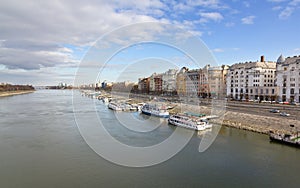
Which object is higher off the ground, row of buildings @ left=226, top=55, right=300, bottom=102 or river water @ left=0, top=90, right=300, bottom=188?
row of buildings @ left=226, top=55, right=300, bottom=102

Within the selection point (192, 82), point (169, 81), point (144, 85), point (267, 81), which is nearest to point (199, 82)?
point (192, 82)

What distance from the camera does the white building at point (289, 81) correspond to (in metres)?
15.2

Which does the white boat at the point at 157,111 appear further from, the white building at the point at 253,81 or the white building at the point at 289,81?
the white building at the point at 289,81

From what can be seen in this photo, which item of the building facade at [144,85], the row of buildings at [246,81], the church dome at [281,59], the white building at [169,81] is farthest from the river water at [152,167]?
the building facade at [144,85]

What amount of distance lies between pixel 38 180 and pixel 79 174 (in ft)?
2.58

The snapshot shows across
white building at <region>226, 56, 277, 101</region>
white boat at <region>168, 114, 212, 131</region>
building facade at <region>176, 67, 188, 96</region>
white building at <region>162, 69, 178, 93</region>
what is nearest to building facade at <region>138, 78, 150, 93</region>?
white building at <region>162, 69, 178, 93</region>

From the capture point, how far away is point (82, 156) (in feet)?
19.8

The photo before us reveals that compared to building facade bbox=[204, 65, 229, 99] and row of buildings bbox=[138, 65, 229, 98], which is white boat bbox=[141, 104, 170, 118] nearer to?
row of buildings bbox=[138, 65, 229, 98]

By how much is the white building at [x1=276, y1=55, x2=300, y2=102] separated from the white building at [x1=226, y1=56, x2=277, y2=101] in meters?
0.80

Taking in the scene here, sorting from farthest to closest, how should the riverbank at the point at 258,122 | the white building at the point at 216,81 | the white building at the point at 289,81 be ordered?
1. the white building at the point at 216,81
2. the white building at the point at 289,81
3. the riverbank at the point at 258,122

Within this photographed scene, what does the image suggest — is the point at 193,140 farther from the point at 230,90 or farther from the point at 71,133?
the point at 230,90

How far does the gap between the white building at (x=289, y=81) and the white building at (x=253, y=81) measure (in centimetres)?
80

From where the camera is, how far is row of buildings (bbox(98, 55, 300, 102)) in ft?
52.3

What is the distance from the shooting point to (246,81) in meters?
19.7
